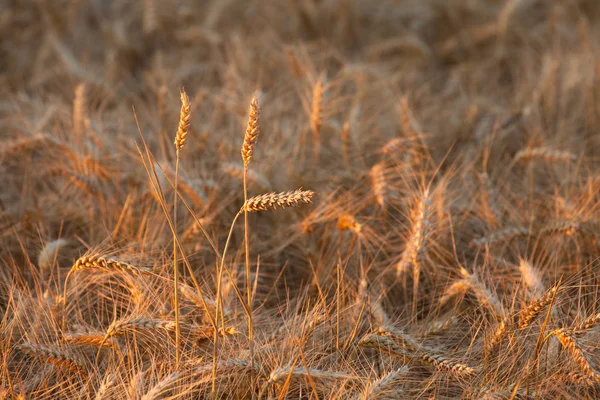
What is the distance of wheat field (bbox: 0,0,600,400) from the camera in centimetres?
155

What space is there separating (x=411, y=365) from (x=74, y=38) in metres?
3.02

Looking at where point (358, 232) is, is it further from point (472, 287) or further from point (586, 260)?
point (586, 260)

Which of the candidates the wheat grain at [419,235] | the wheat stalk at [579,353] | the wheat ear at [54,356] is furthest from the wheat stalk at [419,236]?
the wheat ear at [54,356]

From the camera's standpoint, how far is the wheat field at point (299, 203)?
1549 mm

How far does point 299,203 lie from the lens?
131cm

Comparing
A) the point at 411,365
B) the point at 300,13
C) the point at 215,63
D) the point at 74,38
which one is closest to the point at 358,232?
the point at 411,365

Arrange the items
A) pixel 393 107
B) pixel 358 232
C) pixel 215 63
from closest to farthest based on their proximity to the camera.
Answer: pixel 358 232 < pixel 393 107 < pixel 215 63

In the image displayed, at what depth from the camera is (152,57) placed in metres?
3.70

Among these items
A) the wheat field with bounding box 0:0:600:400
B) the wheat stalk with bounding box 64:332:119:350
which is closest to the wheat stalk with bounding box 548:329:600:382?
the wheat field with bounding box 0:0:600:400

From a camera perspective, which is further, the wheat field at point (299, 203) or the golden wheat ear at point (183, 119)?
the wheat field at point (299, 203)

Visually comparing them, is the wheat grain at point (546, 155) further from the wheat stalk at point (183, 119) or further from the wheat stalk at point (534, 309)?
the wheat stalk at point (183, 119)

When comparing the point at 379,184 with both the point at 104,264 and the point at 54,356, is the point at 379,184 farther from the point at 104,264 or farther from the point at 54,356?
the point at 54,356

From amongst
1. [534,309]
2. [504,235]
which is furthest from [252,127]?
[504,235]

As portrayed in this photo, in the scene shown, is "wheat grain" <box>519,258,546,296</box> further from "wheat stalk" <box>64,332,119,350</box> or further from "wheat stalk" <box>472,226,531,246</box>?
"wheat stalk" <box>64,332,119,350</box>
